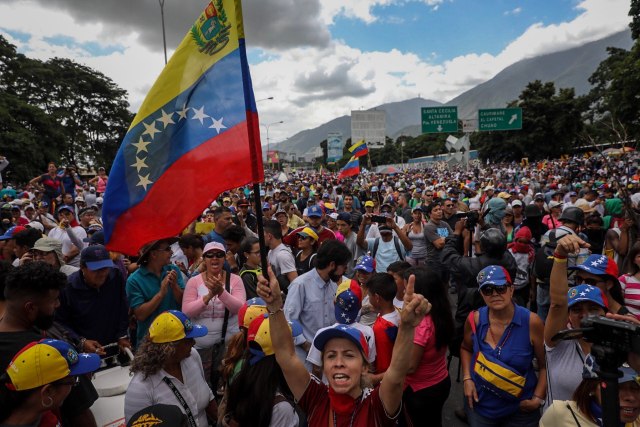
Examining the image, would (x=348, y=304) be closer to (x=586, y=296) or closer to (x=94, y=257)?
(x=586, y=296)

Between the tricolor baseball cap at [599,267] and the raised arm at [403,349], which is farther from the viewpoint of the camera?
the tricolor baseball cap at [599,267]

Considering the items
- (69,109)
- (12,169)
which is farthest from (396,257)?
(69,109)

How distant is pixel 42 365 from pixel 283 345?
4.22ft

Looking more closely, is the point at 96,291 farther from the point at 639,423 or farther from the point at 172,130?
the point at 639,423

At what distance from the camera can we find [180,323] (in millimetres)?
2650

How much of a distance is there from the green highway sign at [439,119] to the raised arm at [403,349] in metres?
26.3

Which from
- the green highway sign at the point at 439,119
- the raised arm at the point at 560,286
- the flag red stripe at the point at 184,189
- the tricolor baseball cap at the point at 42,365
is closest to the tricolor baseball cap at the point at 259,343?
the flag red stripe at the point at 184,189

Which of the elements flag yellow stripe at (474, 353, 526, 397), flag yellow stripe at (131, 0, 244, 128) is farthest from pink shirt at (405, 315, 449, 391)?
flag yellow stripe at (131, 0, 244, 128)

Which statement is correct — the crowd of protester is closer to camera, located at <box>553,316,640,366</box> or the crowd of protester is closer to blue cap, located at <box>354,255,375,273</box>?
blue cap, located at <box>354,255,375,273</box>

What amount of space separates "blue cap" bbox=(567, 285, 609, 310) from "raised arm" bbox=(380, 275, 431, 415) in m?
1.40

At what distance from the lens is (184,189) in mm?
2773

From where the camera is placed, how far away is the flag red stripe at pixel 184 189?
269 centimetres

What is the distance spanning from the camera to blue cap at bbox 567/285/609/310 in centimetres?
251

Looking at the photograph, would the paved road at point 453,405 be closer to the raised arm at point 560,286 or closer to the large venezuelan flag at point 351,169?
the raised arm at point 560,286
